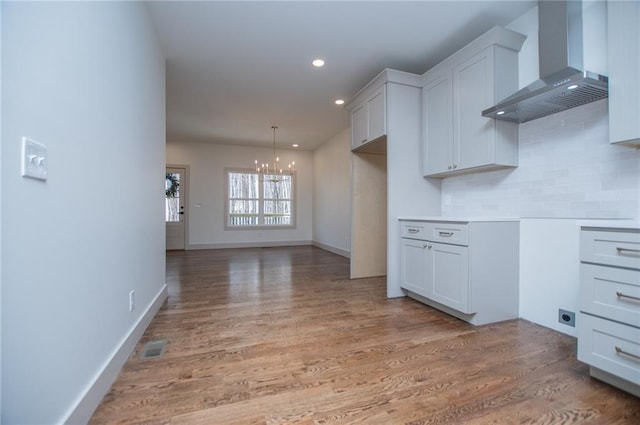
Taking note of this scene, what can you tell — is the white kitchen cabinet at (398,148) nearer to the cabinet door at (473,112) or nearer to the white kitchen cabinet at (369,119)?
the white kitchen cabinet at (369,119)

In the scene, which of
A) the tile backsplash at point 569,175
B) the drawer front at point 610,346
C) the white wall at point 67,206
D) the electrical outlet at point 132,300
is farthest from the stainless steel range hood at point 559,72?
the electrical outlet at point 132,300

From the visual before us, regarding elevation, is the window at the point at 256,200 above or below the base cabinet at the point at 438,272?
above

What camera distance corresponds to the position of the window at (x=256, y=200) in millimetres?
7738

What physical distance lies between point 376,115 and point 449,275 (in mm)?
2037


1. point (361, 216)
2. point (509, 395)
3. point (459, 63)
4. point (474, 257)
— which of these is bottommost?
point (509, 395)

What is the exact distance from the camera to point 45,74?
1.07 metres

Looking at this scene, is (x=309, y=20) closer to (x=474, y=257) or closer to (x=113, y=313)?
(x=474, y=257)

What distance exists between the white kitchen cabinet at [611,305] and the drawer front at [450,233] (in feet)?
2.68

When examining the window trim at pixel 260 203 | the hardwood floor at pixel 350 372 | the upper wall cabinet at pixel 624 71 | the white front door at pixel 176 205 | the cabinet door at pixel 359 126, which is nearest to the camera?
the hardwood floor at pixel 350 372

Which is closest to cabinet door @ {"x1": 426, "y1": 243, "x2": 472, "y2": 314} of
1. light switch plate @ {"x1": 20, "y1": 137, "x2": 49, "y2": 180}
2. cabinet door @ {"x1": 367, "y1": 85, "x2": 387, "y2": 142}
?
cabinet door @ {"x1": 367, "y1": 85, "x2": 387, "y2": 142}

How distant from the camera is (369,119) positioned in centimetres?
358

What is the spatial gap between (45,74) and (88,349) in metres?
1.24

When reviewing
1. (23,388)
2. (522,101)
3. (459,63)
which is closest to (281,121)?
(459,63)

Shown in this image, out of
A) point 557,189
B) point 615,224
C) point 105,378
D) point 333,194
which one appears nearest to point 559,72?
point 557,189
